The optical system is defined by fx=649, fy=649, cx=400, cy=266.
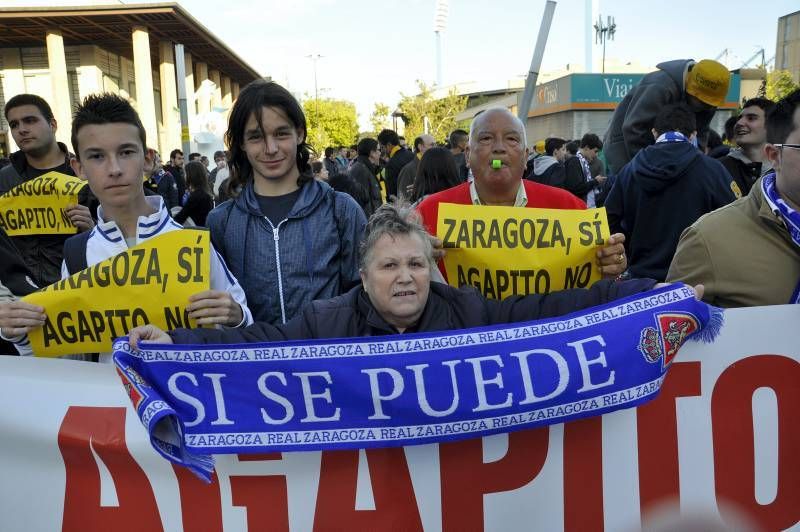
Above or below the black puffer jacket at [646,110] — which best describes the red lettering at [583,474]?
below

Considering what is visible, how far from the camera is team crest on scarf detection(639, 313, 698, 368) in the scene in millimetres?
2324

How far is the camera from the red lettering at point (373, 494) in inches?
92.7

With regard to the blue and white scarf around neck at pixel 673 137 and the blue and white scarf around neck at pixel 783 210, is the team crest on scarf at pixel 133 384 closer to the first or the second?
the blue and white scarf around neck at pixel 783 210

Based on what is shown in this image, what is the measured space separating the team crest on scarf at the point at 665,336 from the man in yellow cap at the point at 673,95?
2881mm

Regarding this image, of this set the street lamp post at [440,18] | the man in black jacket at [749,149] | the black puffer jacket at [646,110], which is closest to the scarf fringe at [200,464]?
the black puffer jacket at [646,110]

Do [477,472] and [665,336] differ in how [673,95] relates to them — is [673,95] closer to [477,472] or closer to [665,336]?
[665,336]

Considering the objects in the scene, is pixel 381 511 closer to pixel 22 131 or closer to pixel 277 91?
pixel 277 91

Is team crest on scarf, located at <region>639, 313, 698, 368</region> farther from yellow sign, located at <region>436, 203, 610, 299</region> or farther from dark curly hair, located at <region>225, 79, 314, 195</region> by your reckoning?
dark curly hair, located at <region>225, 79, 314, 195</region>

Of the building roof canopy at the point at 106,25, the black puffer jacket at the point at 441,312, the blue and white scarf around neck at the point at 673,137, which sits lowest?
the black puffer jacket at the point at 441,312

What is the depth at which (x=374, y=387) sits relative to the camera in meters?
2.26

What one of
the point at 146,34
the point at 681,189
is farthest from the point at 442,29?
the point at 681,189

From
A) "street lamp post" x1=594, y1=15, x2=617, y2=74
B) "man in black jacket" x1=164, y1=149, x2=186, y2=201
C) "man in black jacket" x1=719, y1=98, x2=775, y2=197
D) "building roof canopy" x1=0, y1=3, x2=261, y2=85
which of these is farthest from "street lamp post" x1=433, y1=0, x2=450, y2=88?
"man in black jacket" x1=719, y1=98, x2=775, y2=197

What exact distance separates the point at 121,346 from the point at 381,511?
3.57ft

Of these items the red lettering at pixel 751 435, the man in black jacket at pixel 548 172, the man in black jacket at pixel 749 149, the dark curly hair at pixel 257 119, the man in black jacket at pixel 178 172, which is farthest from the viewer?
the man in black jacket at pixel 178 172
